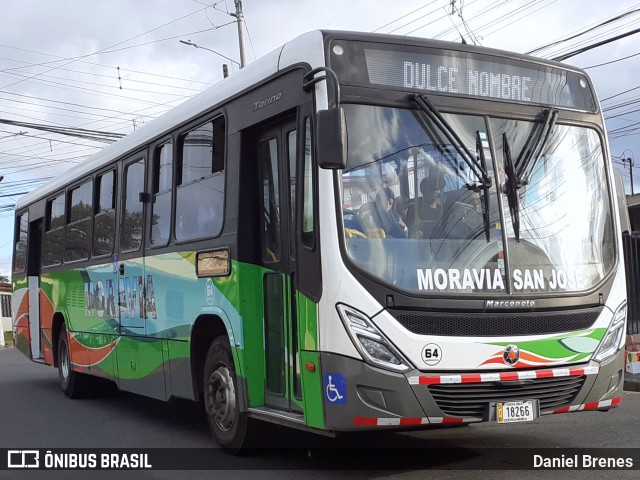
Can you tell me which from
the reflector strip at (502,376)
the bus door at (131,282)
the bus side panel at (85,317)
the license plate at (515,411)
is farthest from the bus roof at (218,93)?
the license plate at (515,411)

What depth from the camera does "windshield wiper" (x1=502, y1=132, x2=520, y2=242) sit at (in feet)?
22.5

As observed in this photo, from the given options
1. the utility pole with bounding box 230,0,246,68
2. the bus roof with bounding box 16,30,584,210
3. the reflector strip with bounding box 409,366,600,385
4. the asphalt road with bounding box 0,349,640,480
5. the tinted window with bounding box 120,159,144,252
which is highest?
the utility pole with bounding box 230,0,246,68

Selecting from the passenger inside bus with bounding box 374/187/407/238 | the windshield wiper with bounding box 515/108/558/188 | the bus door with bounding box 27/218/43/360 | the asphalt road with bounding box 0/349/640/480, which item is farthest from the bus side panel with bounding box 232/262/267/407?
the bus door with bounding box 27/218/43/360

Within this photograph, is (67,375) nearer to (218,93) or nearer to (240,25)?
(218,93)

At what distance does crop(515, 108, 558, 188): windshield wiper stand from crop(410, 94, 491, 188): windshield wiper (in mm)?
298

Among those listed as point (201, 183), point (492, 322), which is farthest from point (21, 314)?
point (492, 322)

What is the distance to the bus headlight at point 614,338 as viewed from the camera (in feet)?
23.0

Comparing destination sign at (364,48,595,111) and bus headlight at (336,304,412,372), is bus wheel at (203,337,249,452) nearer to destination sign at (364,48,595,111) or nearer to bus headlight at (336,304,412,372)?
bus headlight at (336,304,412,372)

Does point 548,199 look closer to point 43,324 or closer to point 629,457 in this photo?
point 629,457

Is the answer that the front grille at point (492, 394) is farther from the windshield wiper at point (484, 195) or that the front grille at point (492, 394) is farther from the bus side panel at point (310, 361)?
the windshield wiper at point (484, 195)

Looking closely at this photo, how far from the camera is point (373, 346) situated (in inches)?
247

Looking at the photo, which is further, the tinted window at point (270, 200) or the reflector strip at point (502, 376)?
the tinted window at point (270, 200)

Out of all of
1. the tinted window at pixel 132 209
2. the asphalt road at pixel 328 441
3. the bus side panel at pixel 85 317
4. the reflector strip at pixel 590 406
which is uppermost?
the tinted window at pixel 132 209

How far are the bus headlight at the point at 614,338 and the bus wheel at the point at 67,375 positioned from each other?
8544 mm
